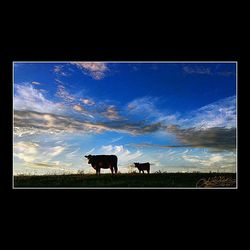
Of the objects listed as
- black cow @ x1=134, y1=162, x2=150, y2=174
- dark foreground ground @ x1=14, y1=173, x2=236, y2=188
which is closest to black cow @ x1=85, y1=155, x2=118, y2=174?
dark foreground ground @ x1=14, y1=173, x2=236, y2=188

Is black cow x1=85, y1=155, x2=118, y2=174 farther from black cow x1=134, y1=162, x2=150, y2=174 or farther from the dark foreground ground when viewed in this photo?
black cow x1=134, y1=162, x2=150, y2=174

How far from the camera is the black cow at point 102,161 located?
33.5ft

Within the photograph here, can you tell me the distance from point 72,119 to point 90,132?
0.36 meters

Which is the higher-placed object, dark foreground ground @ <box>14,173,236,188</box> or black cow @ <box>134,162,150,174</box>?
black cow @ <box>134,162,150,174</box>

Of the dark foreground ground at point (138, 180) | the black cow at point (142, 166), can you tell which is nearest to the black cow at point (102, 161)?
the dark foreground ground at point (138, 180)

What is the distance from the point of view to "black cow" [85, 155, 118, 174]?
10.2 meters

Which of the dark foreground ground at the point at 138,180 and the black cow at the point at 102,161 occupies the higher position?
the black cow at the point at 102,161

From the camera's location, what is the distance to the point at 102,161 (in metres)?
10.2

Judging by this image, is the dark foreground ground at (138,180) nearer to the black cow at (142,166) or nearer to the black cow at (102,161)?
the black cow at (142,166)

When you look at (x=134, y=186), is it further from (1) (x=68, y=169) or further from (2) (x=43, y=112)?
(2) (x=43, y=112)

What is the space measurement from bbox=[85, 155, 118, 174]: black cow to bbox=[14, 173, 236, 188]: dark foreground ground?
0.22 meters

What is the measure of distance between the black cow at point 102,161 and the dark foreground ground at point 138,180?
216 mm

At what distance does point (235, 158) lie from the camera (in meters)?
10.4

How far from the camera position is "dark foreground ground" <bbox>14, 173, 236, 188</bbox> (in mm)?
10289
